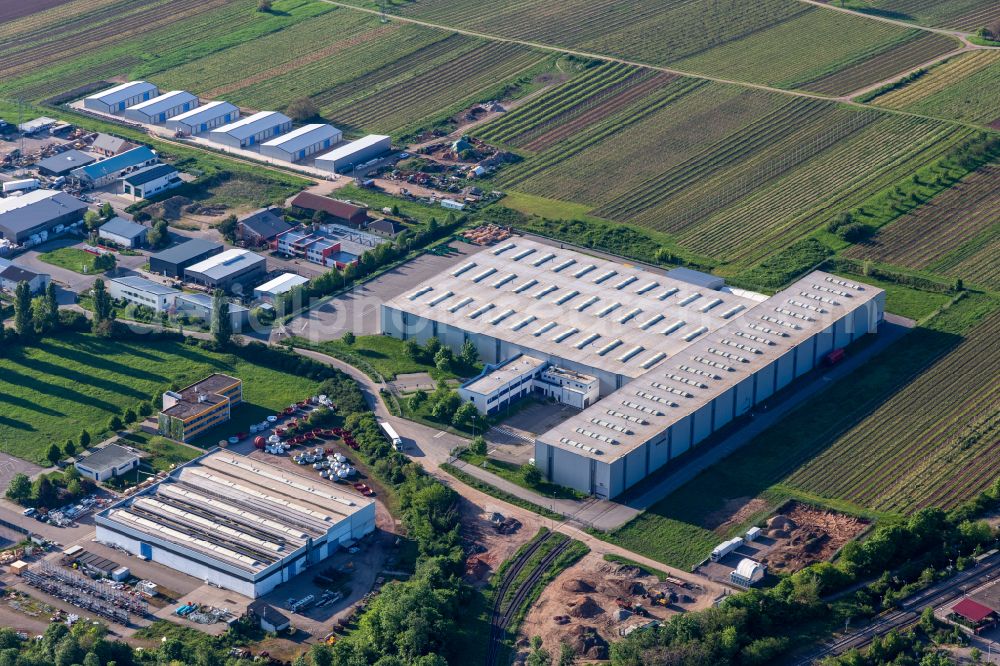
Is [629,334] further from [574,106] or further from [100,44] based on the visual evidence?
[100,44]

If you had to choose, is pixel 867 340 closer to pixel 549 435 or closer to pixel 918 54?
pixel 549 435

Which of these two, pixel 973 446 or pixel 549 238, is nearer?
pixel 973 446

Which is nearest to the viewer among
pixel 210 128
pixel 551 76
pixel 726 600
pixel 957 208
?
pixel 726 600

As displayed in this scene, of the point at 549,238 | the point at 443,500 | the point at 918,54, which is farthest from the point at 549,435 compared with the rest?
the point at 918,54

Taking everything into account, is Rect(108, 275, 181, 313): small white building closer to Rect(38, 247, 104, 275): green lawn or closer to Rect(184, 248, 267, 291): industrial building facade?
Rect(184, 248, 267, 291): industrial building facade

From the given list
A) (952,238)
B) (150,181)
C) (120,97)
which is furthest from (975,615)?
(120,97)

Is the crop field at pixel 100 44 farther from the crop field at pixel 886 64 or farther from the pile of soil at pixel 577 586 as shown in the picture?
the pile of soil at pixel 577 586
